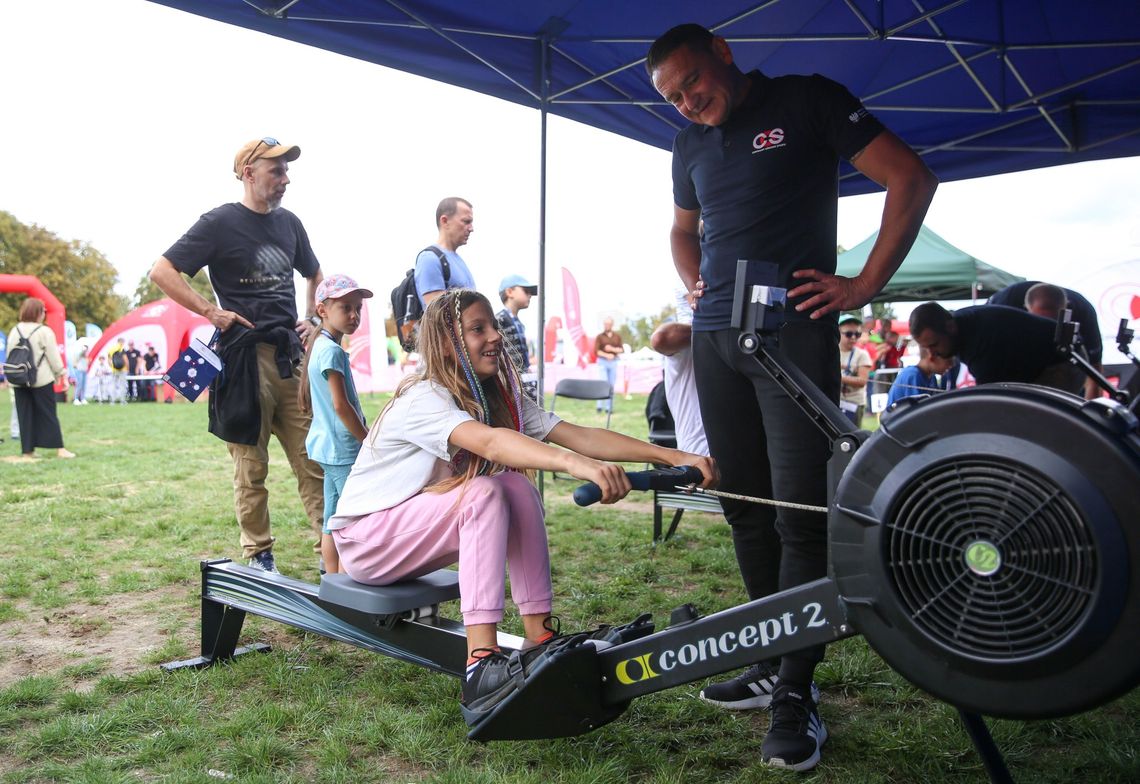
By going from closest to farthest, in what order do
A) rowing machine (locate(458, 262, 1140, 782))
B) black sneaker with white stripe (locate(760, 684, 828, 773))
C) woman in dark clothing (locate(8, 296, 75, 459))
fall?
1. rowing machine (locate(458, 262, 1140, 782))
2. black sneaker with white stripe (locate(760, 684, 828, 773))
3. woman in dark clothing (locate(8, 296, 75, 459))

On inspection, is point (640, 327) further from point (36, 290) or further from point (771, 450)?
point (771, 450)

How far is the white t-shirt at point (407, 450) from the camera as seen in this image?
2447 mm

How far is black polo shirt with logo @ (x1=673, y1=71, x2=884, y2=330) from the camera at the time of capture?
2383 millimetres

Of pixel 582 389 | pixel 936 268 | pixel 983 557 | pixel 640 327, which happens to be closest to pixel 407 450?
pixel 983 557

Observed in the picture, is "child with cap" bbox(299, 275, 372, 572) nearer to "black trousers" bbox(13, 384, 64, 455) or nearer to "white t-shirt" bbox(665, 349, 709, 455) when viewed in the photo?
"white t-shirt" bbox(665, 349, 709, 455)

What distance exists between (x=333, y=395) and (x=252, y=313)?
69 centimetres

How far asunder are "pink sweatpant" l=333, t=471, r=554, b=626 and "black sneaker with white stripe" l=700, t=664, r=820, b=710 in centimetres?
64

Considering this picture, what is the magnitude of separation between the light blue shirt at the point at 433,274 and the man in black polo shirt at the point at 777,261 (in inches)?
92.2

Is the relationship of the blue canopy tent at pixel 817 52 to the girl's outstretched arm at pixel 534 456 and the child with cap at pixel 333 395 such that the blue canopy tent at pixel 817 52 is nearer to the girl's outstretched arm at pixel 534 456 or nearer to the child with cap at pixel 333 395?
the child with cap at pixel 333 395

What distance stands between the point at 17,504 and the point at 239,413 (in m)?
4.00

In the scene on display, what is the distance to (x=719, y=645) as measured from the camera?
1.81 metres

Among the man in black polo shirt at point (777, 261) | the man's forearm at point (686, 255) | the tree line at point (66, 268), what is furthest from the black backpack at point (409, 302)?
the tree line at point (66, 268)

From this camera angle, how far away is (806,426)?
2309mm

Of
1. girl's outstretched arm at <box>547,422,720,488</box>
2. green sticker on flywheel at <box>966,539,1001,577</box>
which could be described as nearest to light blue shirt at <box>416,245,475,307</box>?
girl's outstretched arm at <box>547,422,720,488</box>
